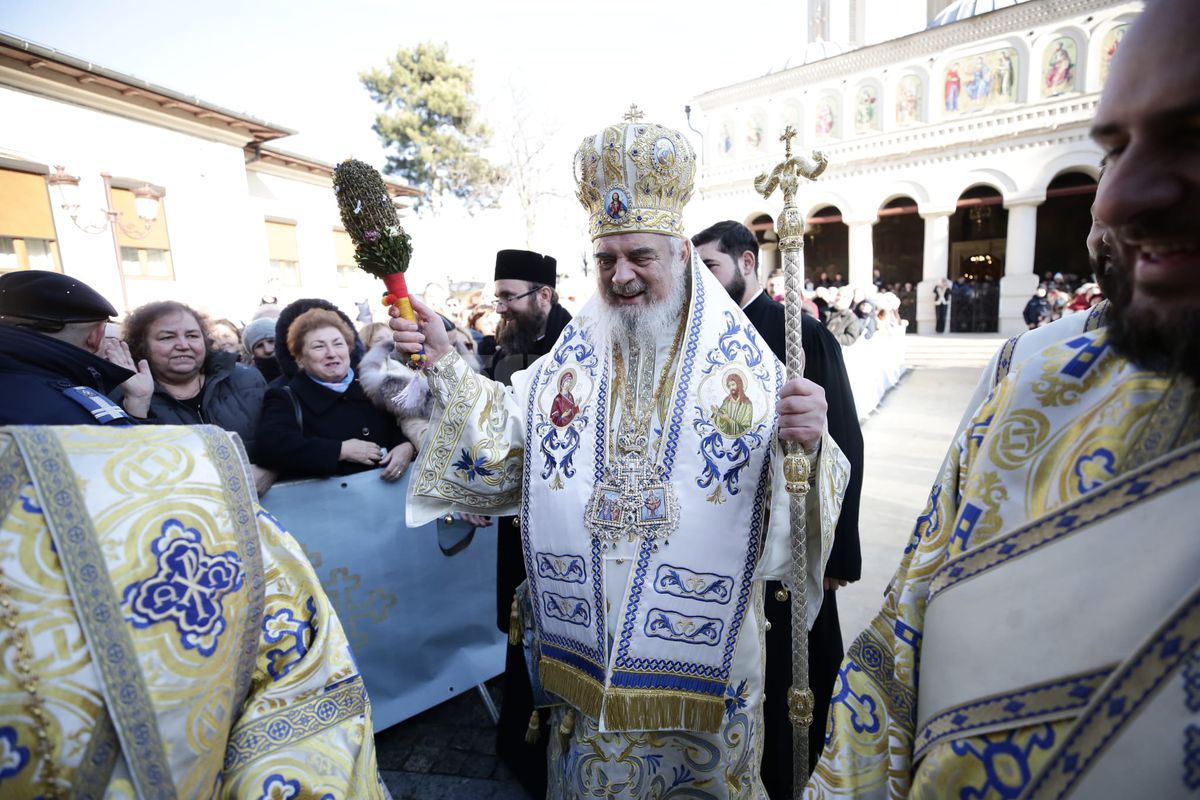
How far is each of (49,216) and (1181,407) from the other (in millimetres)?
12566

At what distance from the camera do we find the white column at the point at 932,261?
21438 millimetres

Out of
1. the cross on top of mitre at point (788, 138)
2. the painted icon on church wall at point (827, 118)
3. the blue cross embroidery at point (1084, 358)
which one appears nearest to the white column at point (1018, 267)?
the painted icon on church wall at point (827, 118)

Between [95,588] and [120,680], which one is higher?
[95,588]

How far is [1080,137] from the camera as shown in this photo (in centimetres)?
1905

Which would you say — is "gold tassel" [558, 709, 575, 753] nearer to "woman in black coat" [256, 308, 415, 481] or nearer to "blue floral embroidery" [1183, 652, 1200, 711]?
"woman in black coat" [256, 308, 415, 481]

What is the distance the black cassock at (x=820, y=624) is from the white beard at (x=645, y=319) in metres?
0.70

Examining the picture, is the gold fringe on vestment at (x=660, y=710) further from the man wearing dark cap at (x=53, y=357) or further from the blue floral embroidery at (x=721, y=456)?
the man wearing dark cap at (x=53, y=357)

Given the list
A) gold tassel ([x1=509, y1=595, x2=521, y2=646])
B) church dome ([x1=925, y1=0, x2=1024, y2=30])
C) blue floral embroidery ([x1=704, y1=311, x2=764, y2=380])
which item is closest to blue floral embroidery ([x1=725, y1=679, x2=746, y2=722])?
gold tassel ([x1=509, y1=595, x2=521, y2=646])

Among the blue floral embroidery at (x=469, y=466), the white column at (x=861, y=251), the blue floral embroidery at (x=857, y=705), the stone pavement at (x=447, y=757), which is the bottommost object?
the stone pavement at (x=447, y=757)

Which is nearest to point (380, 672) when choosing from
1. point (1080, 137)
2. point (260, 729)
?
point (260, 729)

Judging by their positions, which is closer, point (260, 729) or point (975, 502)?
point (975, 502)

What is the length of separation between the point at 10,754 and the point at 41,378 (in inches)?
43.0

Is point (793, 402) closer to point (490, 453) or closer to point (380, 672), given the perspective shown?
point (490, 453)

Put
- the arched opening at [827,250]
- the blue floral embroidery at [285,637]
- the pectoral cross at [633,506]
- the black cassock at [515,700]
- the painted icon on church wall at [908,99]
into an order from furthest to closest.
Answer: the arched opening at [827,250] < the painted icon on church wall at [908,99] < the black cassock at [515,700] < the pectoral cross at [633,506] < the blue floral embroidery at [285,637]
